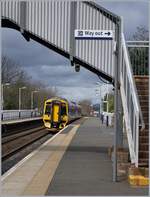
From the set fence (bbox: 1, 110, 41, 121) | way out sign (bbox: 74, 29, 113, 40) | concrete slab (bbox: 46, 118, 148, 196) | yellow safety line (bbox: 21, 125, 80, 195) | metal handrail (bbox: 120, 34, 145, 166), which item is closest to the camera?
concrete slab (bbox: 46, 118, 148, 196)

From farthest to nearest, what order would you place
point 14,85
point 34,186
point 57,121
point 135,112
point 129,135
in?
point 14,85, point 57,121, point 129,135, point 135,112, point 34,186

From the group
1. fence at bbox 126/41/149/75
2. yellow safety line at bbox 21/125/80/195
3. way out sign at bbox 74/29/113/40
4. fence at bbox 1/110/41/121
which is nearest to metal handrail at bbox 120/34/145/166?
way out sign at bbox 74/29/113/40

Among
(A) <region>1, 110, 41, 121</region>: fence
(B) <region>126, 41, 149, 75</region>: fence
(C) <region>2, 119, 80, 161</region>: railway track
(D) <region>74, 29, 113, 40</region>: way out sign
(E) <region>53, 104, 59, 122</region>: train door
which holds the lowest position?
(C) <region>2, 119, 80, 161</region>: railway track

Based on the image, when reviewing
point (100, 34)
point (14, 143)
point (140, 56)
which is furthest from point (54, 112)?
point (100, 34)

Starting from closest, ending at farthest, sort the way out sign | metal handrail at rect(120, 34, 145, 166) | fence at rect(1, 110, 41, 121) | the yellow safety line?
the yellow safety line → metal handrail at rect(120, 34, 145, 166) → the way out sign → fence at rect(1, 110, 41, 121)

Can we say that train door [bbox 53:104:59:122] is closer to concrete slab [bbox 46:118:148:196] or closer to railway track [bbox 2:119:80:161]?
railway track [bbox 2:119:80:161]

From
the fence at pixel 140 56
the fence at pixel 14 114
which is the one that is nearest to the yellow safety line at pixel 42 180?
the fence at pixel 140 56

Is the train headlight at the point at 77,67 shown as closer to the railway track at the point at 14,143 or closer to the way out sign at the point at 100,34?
the way out sign at the point at 100,34

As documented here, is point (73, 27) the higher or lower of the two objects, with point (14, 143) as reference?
higher

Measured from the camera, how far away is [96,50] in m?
18.0

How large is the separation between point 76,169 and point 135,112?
297 cm

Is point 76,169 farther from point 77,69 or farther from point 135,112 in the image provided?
point 77,69

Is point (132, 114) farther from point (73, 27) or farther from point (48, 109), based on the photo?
point (48, 109)

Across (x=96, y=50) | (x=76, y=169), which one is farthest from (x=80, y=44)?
(x=76, y=169)
